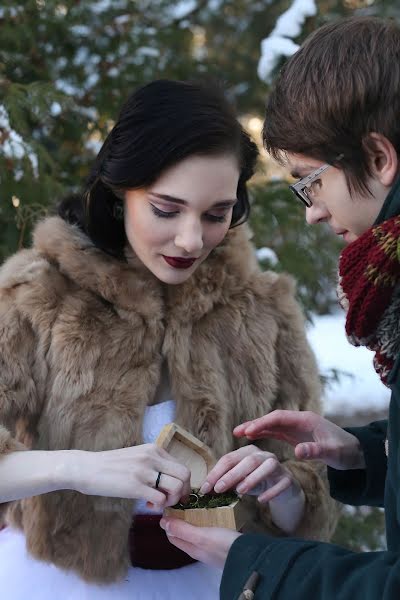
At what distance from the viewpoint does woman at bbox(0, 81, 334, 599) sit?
2.10 m

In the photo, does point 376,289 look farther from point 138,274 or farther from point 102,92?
point 102,92

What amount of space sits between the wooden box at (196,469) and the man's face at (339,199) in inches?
24.7

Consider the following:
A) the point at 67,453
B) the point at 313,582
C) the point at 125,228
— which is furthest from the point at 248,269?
the point at 313,582

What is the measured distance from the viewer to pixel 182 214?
213 cm

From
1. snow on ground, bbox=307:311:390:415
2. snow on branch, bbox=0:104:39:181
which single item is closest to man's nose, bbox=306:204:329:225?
snow on branch, bbox=0:104:39:181

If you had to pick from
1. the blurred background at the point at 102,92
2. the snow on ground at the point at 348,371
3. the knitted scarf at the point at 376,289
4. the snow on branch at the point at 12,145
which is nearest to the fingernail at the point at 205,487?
Answer: the knitted scarf at the point at 376,289

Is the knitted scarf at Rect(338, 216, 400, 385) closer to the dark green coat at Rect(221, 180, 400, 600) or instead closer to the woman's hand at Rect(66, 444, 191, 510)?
the dark green coat at Rect(221, 180, 400, 600)

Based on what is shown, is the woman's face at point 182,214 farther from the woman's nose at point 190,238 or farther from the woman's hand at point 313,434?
the woman's hand at point 313,434

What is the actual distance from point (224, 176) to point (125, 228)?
0.34 m

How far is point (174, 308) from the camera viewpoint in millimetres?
2311

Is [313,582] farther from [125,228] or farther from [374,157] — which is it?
[125,228]

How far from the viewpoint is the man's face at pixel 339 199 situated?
63.6 inches

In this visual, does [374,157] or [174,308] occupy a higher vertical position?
[374,157]

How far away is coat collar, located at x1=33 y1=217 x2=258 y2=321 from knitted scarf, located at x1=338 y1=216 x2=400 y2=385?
82cm
